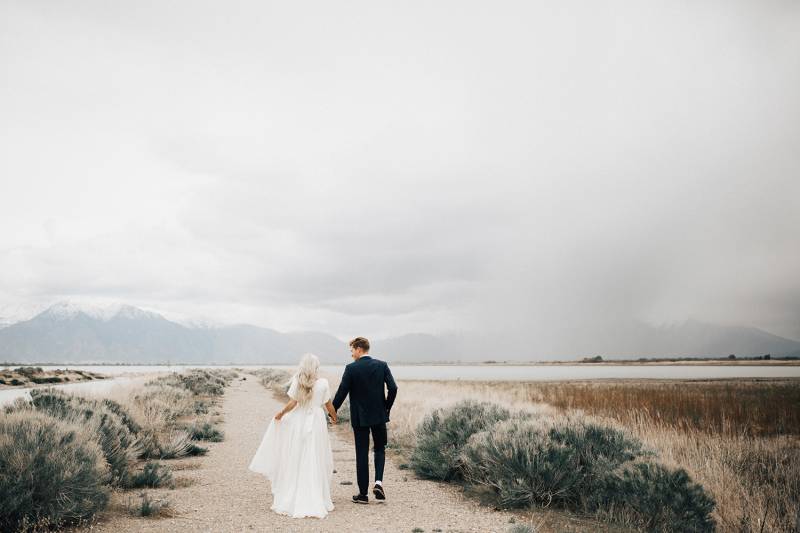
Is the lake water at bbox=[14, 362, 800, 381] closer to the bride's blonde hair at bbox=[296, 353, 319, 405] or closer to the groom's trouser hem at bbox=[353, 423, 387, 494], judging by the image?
the groom's trouser hem at bbox=[353, 423, 387, 494]

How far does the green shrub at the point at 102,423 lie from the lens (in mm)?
8062

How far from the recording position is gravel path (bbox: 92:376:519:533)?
5996mm

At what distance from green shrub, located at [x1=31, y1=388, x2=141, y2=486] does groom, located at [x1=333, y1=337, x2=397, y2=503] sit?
13.2 feet

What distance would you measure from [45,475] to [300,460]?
304 centimetres

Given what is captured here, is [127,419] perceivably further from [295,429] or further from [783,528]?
[783,528]

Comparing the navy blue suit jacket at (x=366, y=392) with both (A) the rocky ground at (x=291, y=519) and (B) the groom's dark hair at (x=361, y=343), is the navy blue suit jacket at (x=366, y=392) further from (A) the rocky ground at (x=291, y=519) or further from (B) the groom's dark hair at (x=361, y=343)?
(A) the rocky ground at (x=291, y=519)

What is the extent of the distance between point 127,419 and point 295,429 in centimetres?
658

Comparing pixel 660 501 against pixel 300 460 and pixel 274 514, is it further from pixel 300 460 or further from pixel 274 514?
pixel 274 514

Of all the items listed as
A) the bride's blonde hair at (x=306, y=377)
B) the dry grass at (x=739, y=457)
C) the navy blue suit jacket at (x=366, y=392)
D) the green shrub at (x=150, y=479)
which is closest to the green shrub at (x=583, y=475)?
the dry grass at (x=739, y=457)

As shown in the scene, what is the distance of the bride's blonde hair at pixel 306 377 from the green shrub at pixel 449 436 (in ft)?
12.3

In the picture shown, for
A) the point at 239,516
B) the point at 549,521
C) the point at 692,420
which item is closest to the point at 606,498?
the point at 549,521

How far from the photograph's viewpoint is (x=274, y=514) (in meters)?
6.56

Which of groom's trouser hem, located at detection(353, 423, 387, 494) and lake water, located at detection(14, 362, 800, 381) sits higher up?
groom's trouser hem, located at detection(353, 423, 387, 494)

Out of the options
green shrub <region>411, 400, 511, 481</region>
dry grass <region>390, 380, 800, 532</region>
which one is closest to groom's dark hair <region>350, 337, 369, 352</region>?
green shrub <region>411, 400, 511, 481</region>
